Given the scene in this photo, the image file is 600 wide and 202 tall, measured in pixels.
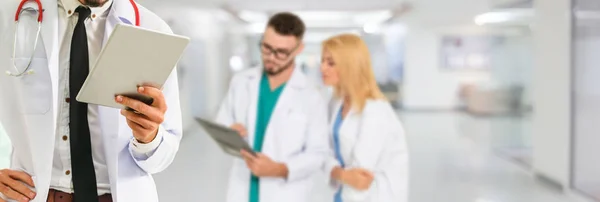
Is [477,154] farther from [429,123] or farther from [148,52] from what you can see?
[148,52]

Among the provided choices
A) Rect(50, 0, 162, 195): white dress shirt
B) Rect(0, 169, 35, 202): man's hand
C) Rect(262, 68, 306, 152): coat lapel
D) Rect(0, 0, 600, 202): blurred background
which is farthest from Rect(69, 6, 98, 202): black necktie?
Rect(262, 68, 306, 152): coat lapel

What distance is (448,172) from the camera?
261 inches

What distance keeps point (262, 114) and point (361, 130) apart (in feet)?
1.50

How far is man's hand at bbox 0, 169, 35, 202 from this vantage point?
1.22 m

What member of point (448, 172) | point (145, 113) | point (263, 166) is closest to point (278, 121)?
point (263, 166)

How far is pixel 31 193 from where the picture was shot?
3.98 ft

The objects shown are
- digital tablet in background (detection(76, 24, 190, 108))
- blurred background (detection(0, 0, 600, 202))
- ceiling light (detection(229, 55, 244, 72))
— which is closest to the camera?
digital tablet in background (detection(76, 24, 190, 108))

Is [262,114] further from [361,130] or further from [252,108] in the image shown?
[361,130]

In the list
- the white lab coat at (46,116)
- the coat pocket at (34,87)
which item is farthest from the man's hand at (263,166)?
the coat pocket at (34,87)

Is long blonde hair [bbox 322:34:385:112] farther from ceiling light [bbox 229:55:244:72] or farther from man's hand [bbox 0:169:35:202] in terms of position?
ceiling light [bbox 229:55:244:72]

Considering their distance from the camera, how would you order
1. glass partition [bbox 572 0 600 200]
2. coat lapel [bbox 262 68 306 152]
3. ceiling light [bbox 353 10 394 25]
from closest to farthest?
1. coat lapel [bbox 262 68 306 152]
2. glass partition [bbox 572 0 600 200]
3. ceiling light [bbox 353 10 394 25]

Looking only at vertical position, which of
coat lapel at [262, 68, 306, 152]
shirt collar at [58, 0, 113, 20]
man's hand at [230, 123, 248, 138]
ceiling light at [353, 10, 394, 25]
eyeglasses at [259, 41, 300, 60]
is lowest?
man's hand at [230, 123, 248, 138]

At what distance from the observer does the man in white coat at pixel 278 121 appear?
2283 mm

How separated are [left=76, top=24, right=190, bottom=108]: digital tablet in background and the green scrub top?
142 cm
